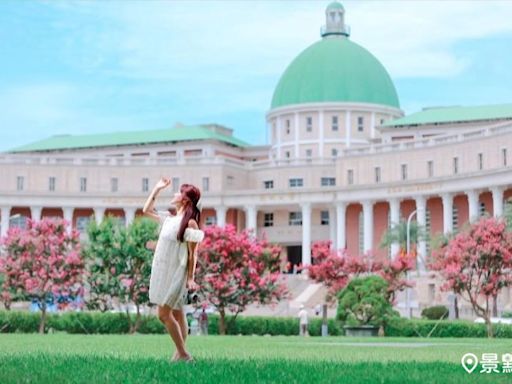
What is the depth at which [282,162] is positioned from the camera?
105562 millimetres

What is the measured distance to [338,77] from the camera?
10962 cm

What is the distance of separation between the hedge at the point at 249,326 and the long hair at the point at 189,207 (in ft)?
96.8

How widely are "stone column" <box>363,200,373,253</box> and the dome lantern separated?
30.7 metres

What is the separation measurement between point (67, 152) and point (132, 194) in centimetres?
1785

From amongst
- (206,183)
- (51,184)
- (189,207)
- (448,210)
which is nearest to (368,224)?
(448,210)

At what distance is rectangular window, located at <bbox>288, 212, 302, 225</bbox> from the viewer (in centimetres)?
10369

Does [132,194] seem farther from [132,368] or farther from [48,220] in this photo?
[132,368]

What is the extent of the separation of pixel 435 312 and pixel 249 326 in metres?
18.4

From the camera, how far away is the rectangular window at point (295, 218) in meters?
104

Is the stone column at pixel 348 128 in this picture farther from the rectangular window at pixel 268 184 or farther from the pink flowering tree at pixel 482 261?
the pink flowering tree at pixel 482 261

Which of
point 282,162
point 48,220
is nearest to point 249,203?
point 282,162

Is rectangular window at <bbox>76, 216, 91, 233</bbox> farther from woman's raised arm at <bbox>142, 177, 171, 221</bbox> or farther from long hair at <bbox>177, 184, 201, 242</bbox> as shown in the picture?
long hair at <bbox>177, 184, 201, 242</bbox>

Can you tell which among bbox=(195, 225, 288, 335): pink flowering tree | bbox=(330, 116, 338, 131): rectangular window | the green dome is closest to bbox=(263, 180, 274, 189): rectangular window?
bbox=(330, 116, 338, 131): rectangular window

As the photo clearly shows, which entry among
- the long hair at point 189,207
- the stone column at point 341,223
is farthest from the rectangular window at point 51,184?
the long hair at point 189,207
